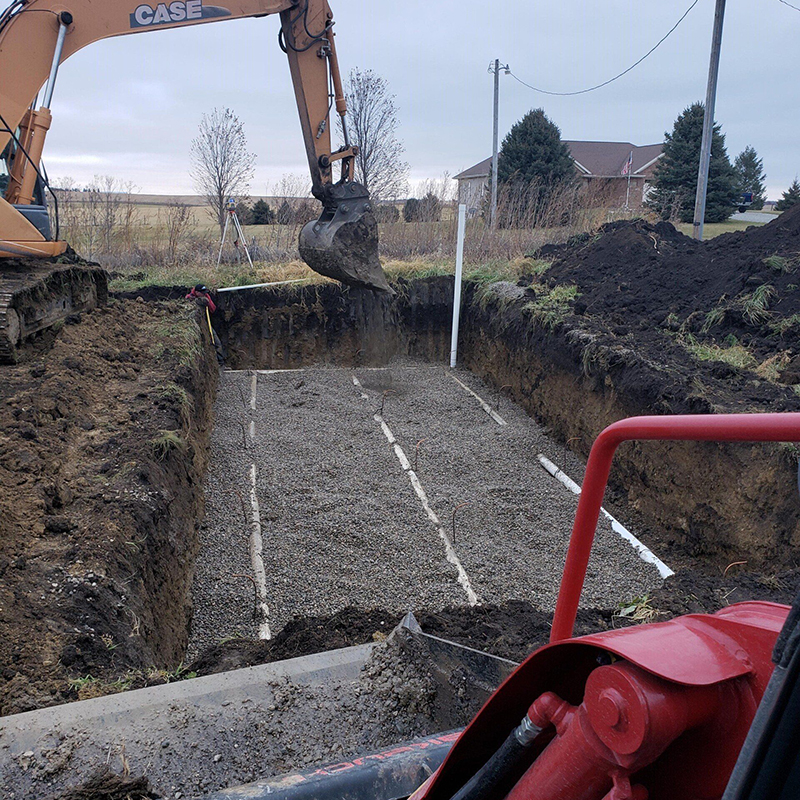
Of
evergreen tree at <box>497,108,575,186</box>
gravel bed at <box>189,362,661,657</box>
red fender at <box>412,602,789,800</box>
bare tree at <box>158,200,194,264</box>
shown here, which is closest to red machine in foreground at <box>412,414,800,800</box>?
red fender at <box>412,602,789,800</box>

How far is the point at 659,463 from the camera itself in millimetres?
5648

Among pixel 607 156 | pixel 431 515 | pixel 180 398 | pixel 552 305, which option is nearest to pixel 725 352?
pixel 552 305

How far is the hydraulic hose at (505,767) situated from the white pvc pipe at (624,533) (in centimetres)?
375

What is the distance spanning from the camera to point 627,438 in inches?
46.3

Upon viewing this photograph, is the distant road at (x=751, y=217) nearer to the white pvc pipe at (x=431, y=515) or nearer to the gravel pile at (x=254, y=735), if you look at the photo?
the white pvc pipe at (x=431, y=515)

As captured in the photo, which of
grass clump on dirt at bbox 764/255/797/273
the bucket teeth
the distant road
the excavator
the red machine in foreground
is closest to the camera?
the red machine in foreground

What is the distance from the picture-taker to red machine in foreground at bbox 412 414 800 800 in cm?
71

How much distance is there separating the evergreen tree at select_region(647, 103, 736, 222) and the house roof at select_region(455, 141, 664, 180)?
13.7m

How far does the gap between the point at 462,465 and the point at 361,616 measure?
3.48 m

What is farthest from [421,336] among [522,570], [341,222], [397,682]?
[397,682]

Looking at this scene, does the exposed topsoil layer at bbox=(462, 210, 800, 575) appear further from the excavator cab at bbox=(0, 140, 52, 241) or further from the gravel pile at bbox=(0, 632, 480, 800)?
the excavator cab at bbox=(0, 140, 52, 241)

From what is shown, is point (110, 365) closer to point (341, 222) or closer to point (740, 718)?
point (341, 222)

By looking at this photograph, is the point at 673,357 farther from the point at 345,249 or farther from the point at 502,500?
the point at 345,249

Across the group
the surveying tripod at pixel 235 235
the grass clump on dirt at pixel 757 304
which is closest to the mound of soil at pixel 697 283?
the grass clump on dirt at pixel 757 304
